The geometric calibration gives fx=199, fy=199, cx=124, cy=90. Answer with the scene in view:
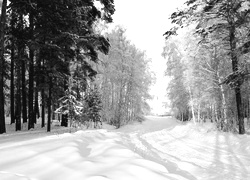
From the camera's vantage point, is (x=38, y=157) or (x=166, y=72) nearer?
(x=38, y=157)

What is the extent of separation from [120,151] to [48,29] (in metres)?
8.66

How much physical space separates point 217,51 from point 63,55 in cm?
1155

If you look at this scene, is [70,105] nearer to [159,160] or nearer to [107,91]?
[159,160]

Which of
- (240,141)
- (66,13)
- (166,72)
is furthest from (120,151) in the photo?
(166,72)

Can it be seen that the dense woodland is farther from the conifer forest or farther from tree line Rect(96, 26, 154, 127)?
tree line Rect(96, 26, 154, 127)

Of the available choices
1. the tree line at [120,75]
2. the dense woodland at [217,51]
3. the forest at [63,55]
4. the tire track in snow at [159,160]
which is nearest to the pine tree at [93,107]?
the forest at [63,55]

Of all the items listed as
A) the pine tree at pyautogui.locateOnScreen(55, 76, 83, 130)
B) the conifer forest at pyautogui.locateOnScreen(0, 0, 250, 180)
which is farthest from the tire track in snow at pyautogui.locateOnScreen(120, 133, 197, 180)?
the pine tree at pyautogui.locateOnScreen(55, 76, 83, 130)

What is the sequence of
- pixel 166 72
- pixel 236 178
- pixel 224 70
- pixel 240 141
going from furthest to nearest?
pixel 166 72
pixel 224 70
pixel 240 141
pixel 236 178

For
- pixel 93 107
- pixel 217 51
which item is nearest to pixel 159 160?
pixel 217 51

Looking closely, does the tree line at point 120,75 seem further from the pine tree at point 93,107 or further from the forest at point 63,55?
the pine tree at point 93,107

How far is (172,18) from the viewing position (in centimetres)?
1105

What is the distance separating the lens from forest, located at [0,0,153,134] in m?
10.6

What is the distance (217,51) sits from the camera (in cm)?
1554

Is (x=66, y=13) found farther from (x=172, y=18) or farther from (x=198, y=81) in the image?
(x=198, y=81)
